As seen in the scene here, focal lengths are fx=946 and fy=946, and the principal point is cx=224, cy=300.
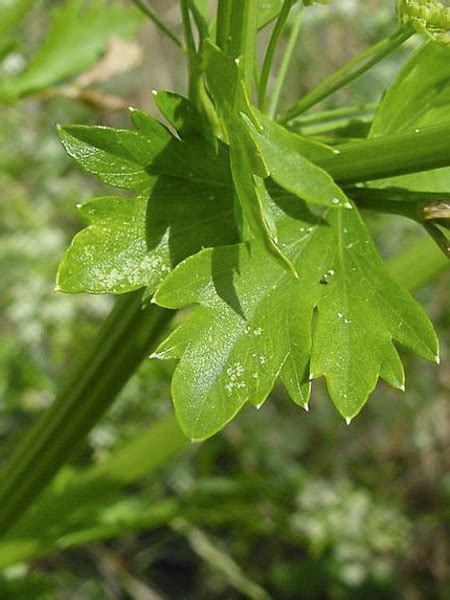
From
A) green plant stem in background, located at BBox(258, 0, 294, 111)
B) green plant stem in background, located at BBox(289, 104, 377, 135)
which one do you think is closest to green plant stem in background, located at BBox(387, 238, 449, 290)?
green plant stem in background, located at BBox(289, 104, 377, 135)

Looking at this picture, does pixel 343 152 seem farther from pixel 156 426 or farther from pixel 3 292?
pixel 3 292

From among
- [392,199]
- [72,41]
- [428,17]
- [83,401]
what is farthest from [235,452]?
[428,17]

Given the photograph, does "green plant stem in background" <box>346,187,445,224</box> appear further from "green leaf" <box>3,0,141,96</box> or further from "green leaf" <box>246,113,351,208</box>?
"green leaf" <box>3,0,141,96</box>

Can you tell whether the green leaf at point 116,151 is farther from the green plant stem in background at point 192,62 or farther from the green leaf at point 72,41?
the green leaf at point 72,41

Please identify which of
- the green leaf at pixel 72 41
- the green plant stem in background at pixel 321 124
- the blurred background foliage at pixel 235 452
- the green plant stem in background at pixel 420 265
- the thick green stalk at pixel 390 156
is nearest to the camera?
the thick green stalk at pixel 390 156

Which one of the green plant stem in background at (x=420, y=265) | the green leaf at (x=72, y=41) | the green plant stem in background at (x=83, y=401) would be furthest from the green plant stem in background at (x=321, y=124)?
the green leaf at (x=72, y=41)

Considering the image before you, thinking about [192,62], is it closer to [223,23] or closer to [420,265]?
[223,23]

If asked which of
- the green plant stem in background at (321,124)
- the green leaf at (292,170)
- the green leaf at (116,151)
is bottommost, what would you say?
the green plant stem in background at (321,124)
